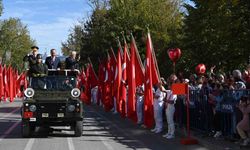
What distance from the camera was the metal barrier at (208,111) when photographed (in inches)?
566

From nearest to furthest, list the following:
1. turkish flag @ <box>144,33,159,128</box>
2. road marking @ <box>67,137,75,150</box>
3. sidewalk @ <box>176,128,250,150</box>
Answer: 1. sidewalk @ <box>176,128,250,150</box>
2. road marking @ <box>67,137,75,150</box>
3. turkish flag @ <box>144,33,159,128</box>

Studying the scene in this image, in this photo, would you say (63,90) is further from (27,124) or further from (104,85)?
(104,85)

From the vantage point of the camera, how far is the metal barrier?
14.4 metres

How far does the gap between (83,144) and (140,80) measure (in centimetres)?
812

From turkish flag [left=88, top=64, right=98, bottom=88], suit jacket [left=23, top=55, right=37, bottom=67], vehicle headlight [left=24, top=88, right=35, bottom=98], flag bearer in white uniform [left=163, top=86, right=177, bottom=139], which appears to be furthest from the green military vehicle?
turkish flag [left=88, top=64, right=98, bottom=88]

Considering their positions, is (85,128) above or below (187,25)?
below

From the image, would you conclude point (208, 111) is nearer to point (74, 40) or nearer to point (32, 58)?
point (32, 58)

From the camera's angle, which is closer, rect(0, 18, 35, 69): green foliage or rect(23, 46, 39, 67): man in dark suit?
rect(23, 46, 39, 67): man in dark suit

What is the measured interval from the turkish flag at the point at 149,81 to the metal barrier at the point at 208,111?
1058mm

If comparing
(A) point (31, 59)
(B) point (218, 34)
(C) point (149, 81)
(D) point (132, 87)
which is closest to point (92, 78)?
(B) point (218, 34)

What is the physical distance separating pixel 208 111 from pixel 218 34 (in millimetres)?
12741

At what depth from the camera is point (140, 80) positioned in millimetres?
23547

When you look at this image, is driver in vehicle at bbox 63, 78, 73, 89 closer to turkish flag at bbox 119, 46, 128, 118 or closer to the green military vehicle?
the green military vehicle

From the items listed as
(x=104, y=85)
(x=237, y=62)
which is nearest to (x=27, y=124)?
(x=237, y=62)
